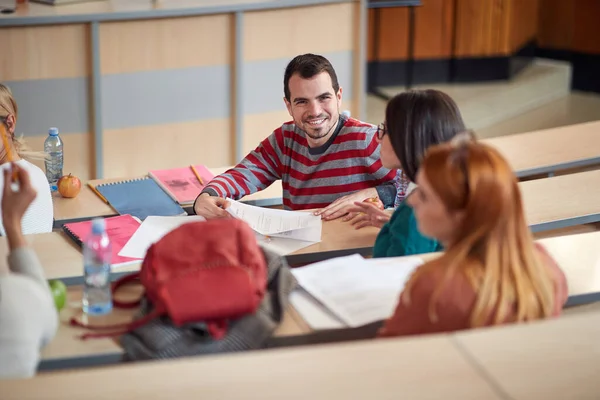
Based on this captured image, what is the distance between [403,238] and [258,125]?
2.63m

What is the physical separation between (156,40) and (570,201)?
2.46 m

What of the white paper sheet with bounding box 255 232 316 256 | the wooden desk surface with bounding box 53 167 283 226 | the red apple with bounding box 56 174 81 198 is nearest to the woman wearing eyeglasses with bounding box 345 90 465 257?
the white paper sheet with bounding box 255 232 316 256

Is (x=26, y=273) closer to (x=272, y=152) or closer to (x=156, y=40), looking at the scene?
(x=272, y=152)

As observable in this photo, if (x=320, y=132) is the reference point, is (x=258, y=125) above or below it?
below

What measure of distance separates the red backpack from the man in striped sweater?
0.89 metres

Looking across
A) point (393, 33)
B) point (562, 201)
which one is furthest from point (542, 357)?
point (393, 33)

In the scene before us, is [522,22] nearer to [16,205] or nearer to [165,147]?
[165,147]

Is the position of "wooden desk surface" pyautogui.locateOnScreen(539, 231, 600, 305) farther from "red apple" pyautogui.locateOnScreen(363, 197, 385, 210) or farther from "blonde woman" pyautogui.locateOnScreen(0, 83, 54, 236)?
"blonde woman" pyautogui.locateOnScreen(0, 83, 54, 236)

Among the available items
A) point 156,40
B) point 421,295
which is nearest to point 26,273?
point 421,295

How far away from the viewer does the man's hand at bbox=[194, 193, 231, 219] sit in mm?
2941

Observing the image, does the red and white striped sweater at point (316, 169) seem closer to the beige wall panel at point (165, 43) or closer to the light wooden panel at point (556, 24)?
the beige wall panel at point (165, 43)

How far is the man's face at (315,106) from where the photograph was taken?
3129mm

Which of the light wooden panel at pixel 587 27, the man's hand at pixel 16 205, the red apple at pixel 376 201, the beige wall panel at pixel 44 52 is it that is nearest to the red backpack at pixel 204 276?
the man's hand at pixel 16 205

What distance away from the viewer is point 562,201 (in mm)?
3170
